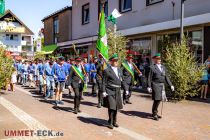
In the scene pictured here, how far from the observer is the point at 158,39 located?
59.9 ft

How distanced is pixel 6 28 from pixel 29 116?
2740mm

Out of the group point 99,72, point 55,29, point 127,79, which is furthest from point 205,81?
point 55,29

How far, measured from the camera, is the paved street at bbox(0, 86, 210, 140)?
7.24m

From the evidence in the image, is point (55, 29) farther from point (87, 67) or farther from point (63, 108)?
point (63, 108)

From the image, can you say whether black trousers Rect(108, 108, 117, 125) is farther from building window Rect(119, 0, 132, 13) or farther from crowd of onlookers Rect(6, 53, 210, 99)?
building window Rect(119, 0, 132, 13)

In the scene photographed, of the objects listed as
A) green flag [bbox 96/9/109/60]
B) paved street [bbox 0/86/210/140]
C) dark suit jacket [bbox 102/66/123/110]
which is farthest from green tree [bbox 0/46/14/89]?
dark suit jacket [bbox 102/66/123/110]

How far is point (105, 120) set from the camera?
8.88 meters

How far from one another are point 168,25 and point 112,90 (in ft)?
28.7

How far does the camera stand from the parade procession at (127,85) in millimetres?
7848

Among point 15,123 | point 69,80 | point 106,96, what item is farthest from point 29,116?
point 106,96

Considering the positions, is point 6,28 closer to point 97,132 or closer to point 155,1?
point 97,132

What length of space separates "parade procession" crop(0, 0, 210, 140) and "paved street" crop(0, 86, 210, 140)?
0.02m

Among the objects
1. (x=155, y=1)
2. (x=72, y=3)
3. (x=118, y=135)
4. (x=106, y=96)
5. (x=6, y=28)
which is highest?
(x=72, y=3)

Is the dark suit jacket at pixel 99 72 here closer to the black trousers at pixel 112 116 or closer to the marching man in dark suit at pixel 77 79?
the marching man in dark suit at pixel 77 79
